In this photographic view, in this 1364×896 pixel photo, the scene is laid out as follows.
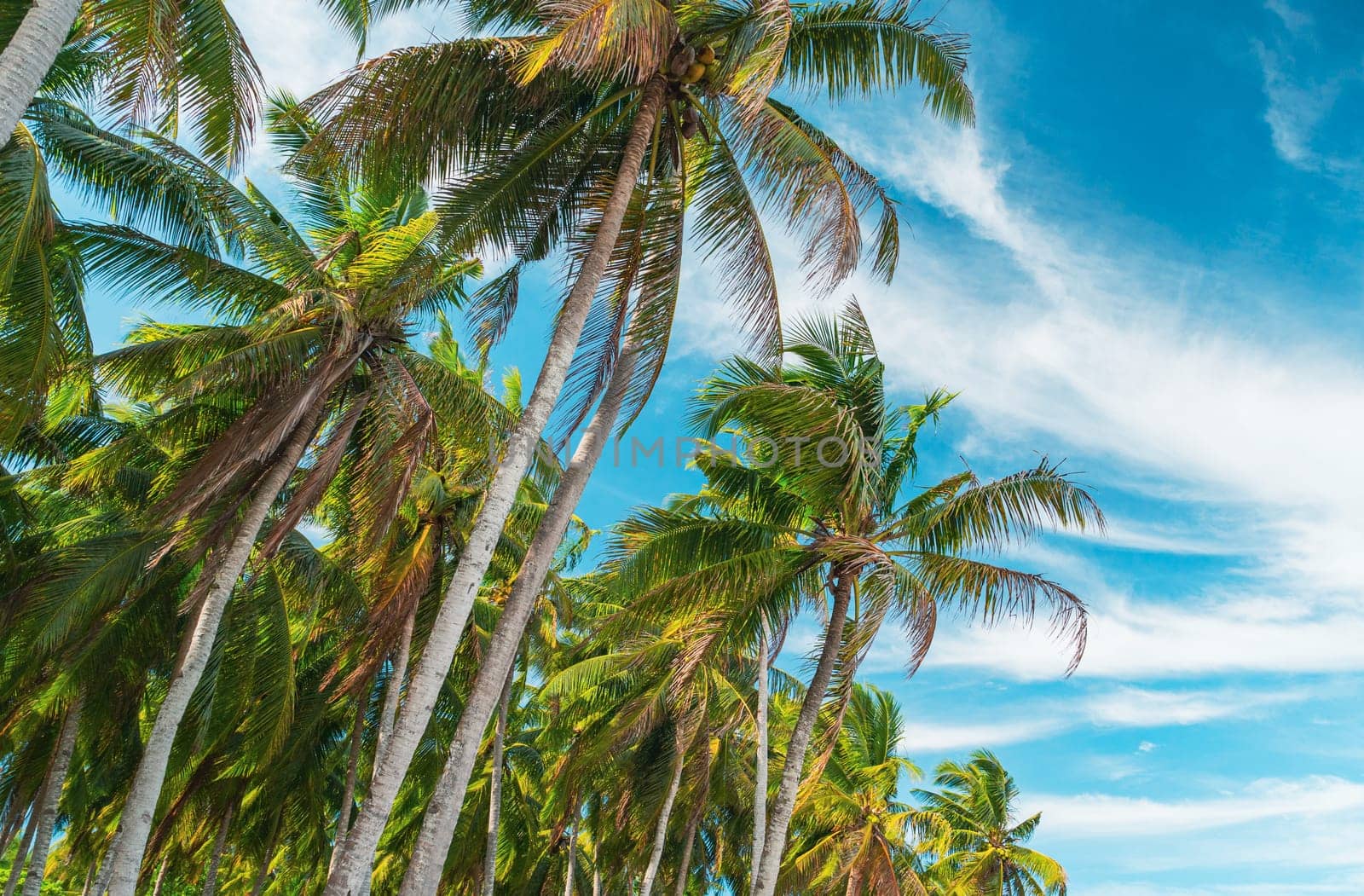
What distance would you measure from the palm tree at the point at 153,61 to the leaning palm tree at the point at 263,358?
1300 millimetres

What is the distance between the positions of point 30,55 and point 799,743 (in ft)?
32.6

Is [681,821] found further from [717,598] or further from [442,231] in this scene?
[442,231]

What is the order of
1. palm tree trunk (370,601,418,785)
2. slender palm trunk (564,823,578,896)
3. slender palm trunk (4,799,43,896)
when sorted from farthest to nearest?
1. slender palm trunk (564,823,578,896)
2. slender palm trunk (4,799,43,896)
3. palm tree trunk (370,601,418,785)

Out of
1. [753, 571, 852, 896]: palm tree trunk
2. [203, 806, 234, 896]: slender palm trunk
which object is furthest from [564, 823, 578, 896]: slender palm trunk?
[753, 571, 852, 896]: palm tree trunk

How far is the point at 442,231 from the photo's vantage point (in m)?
9.07

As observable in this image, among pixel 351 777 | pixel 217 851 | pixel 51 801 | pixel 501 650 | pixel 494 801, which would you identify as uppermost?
pixel 494 801

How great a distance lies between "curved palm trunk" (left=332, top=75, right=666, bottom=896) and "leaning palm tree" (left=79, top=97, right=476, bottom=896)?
5.42 ft

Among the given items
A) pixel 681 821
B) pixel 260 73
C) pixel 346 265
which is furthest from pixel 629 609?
pixel 681 821

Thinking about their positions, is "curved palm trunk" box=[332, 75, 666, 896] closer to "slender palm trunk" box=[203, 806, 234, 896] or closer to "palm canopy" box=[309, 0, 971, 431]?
"palm canopy" box=[309, 0, 971, 431]

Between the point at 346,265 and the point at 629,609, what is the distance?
5437mm

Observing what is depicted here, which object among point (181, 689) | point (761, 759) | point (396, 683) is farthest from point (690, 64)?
point (761, 759)

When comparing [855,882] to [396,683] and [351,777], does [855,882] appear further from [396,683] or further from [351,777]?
[396,683]

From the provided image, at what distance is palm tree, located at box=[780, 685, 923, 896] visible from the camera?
1720 cm

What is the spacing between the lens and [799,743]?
453 inches
